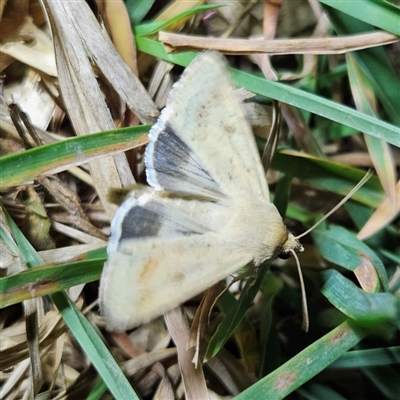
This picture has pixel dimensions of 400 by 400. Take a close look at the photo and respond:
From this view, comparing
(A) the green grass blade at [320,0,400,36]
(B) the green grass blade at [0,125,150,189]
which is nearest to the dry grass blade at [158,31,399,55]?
(A) the green grass blade at [320,0,400,36]

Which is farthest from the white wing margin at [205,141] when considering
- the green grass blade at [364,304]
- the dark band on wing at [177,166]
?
the green grass blade at [364,304]

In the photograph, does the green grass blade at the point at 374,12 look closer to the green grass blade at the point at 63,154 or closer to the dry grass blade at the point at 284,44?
the dry grass blade at the point at 284,44

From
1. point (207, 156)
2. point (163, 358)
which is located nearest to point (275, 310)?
point (163, 358)

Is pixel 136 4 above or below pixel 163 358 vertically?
above

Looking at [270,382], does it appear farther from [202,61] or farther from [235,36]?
[235,36]

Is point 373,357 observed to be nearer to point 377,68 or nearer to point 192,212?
point 192,212

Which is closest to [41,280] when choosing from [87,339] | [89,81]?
[87,339]
